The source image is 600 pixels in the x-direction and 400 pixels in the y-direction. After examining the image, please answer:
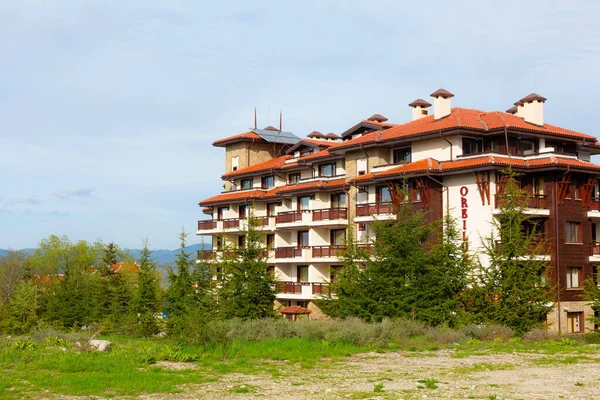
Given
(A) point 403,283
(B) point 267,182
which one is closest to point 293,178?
(B) point 267,182

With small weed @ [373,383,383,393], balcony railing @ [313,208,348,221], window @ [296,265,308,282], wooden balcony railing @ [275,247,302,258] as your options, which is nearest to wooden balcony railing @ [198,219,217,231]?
wooden balcony railing @ [275,247,302,258]

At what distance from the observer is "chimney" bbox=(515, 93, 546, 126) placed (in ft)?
182

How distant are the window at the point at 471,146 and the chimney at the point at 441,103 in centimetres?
427

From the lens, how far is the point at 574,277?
51.0 metres

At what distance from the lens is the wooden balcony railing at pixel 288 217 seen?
64.3 meters

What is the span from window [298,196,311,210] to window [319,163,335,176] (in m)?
2.47

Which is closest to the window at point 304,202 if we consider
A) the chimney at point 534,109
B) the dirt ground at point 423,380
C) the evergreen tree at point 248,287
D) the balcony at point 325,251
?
the balcony at point 325,251

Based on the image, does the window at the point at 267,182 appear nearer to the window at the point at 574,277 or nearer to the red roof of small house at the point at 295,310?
the red roof of small house at the point at 295,310

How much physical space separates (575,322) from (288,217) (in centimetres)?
2529

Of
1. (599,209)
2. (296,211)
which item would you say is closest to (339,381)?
(599,209)

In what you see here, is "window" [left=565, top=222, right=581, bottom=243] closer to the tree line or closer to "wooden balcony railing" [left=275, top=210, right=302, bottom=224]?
the tree line

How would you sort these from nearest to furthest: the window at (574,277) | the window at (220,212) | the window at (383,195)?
the window at (574,277), the window at (383,195), the window at (220,212)

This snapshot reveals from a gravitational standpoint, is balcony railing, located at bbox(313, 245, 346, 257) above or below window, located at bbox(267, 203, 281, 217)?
below

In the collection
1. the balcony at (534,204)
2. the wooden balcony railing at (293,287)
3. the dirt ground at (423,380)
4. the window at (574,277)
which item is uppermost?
the balcony at (534,204)
